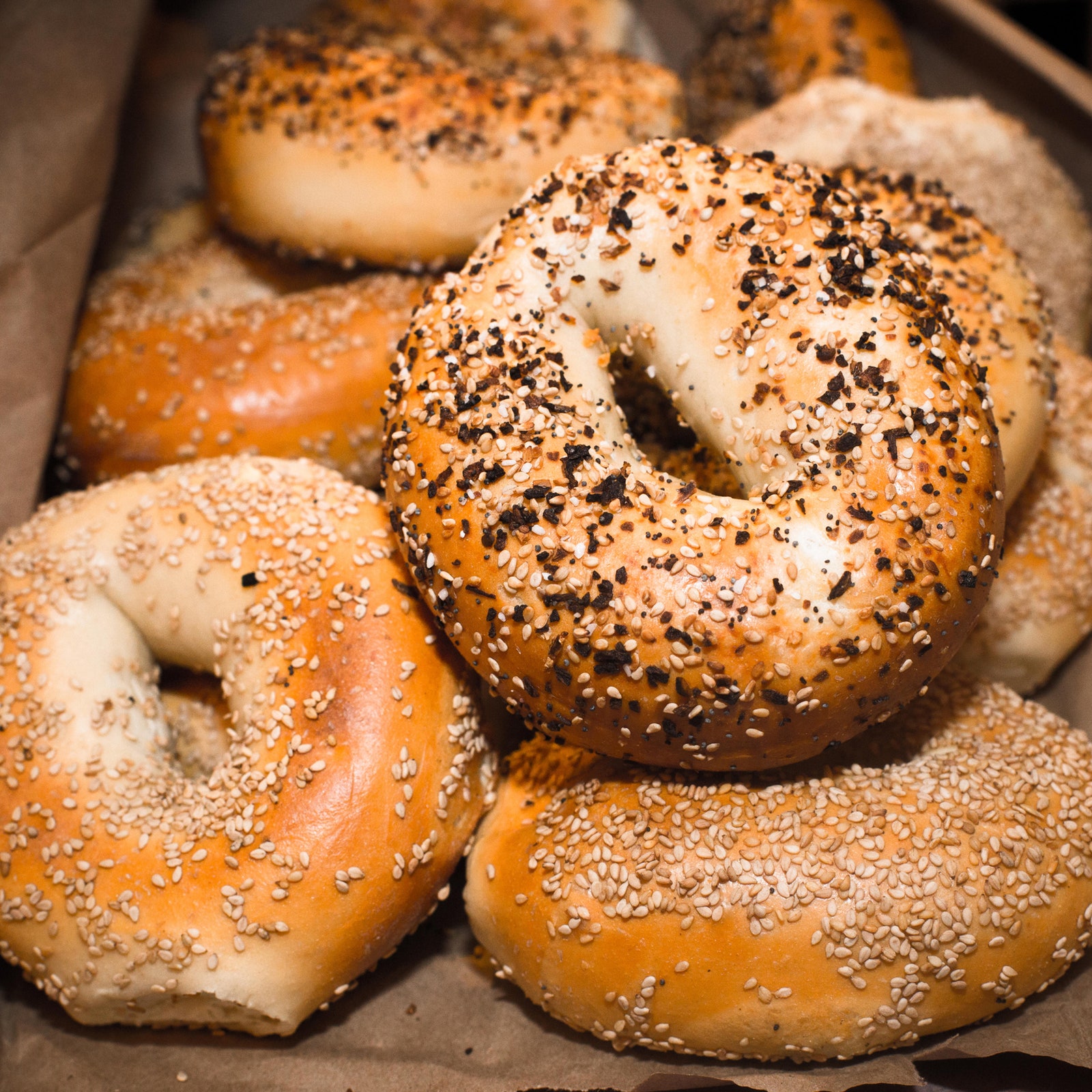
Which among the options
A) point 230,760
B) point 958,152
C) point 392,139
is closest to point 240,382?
point 392,139

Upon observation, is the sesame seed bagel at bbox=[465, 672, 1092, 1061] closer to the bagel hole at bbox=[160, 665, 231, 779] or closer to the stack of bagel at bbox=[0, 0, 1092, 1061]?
the stack of bagel at bbox=[0, 0, 1092, 1061]

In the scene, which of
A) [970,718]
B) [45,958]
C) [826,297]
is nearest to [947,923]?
[970,718]

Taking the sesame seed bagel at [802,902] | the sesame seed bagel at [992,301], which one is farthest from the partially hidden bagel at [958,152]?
the sesame seed bagel at [802,902]

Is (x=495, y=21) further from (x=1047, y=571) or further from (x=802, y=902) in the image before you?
(x=802, y=902)

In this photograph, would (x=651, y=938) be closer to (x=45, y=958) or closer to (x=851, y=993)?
(x=851, y=993)

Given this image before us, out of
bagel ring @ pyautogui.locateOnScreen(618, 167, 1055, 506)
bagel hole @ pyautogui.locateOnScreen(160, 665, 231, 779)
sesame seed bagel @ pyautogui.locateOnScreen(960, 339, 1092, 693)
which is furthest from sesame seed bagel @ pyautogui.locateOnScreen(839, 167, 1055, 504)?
bagel hole @ pyautogui.locateOnScreen(160, 665, 231, 779)
